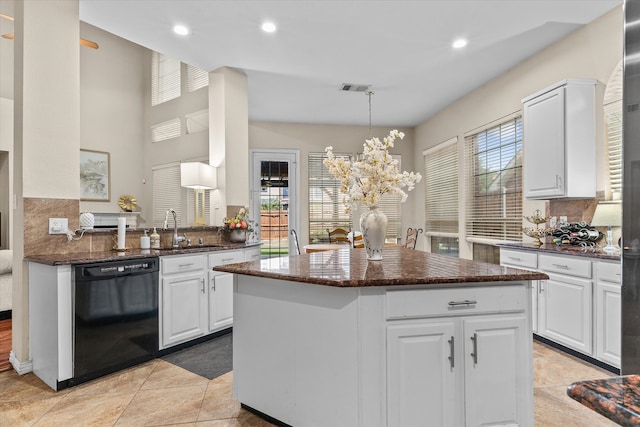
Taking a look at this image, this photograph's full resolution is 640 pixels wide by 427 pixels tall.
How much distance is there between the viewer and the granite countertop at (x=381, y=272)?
1.61m

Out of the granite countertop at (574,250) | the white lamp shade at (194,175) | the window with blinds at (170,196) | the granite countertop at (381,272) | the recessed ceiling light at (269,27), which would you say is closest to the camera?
the granite countertop at (381,272)

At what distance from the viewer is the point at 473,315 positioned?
→ 1673 mm

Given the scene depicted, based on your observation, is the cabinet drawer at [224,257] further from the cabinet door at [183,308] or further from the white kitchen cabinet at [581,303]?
the white kitchen cabinet at [581,303]

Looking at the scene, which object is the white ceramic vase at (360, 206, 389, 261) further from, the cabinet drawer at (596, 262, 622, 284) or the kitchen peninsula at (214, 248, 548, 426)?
the cabinet drawer at (596, 262, 622, 284)

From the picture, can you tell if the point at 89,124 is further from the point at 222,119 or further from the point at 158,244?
the point at 158,244

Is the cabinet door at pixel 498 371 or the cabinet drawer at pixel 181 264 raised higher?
the cabinet drawer at pixel 181 264

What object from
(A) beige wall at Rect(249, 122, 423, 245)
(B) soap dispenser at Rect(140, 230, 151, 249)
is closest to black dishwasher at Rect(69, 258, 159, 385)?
(B) soap dispenser at Rect(140, 230, 151, 249)

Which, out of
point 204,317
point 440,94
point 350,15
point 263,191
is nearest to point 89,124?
point 263,191

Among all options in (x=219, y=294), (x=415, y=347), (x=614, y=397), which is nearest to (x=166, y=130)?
(x=219, y=294)

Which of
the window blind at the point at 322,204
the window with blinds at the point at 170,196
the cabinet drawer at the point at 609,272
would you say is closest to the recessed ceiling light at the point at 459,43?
the cabinet drawer at the point at 609,272

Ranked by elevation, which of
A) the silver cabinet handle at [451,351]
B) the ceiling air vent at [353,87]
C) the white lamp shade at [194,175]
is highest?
the ceiling air vent at [353,87]

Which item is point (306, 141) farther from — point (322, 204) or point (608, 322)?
point (608, 322)

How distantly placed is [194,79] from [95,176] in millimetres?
2713

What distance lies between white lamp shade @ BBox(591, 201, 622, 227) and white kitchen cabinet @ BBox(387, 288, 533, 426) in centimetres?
185
